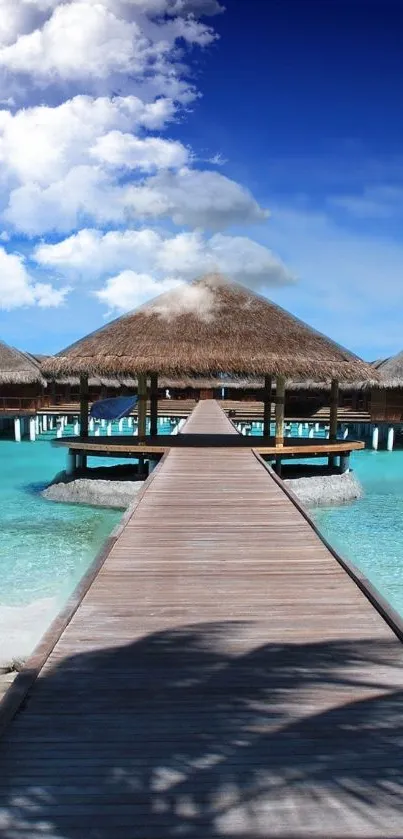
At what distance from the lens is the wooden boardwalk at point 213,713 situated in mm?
2129

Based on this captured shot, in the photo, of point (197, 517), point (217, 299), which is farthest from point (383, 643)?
point (217, 299)

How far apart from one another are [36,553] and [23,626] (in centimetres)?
289

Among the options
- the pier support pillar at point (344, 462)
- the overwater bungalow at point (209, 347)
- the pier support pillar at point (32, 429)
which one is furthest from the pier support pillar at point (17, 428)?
the pier support pillar at point (344, 462)

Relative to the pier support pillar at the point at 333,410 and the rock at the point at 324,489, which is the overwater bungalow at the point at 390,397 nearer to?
the pier support pillar at the point at 333,410

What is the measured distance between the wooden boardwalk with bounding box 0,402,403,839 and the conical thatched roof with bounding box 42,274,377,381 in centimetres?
731

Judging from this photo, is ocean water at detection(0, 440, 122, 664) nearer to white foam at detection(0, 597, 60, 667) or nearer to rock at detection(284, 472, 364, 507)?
white foam at detection(0, 597, 60, 667)

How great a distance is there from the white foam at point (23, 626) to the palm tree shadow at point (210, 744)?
195 centimetres

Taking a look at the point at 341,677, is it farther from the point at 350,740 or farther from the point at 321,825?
the point at 321,825

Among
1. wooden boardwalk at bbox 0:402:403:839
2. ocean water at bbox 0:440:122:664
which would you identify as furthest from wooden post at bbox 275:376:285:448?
wooden boardwalk at bbox 0:402:403:839

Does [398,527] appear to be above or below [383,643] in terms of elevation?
below

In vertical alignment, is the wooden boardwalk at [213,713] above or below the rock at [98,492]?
above

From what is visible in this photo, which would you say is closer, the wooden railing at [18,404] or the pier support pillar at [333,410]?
the pier support pillar at [333,410]

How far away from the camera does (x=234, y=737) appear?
258cm

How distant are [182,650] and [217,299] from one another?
10.8 m
